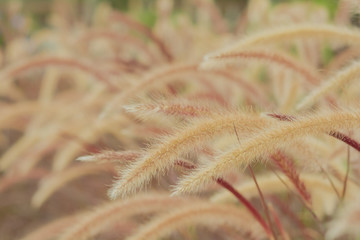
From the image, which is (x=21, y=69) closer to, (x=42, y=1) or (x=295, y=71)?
(x=295, y=71)

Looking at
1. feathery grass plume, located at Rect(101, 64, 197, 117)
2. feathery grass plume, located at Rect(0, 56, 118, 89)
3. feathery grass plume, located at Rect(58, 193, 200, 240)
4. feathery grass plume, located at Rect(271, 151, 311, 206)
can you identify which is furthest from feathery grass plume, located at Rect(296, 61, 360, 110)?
feathery grass plume, located at Rect(0, 56, 118, 89)

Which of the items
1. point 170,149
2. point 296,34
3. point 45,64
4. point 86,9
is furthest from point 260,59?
point 86,9

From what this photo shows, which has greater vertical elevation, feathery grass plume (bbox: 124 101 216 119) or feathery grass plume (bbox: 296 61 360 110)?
feathery grass plume (bbox: 124 101 216 119)

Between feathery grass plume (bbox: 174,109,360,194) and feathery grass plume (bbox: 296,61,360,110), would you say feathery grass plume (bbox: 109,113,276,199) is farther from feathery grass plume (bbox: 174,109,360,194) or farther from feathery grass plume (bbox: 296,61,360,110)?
feathery grass plume (bbox: 296,61,360,110)

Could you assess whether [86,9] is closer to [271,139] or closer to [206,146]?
[206,146]

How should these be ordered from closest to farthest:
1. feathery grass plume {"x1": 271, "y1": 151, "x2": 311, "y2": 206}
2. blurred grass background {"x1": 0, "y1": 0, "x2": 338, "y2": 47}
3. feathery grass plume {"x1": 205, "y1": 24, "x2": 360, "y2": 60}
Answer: feathery grass plume {"x1": 271, "y1": 151, "x2": 311, "y2": 206} < feathery grass plume {"x1": 205, "y1": 24, "x2": 360, "y2": 60} < blurred grass background {"x1": 0, "y1": 0, "x2": 338, "y2": 47}

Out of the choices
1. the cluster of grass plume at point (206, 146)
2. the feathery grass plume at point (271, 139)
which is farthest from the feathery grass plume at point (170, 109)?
the feathery grass plume at point (271, 139)
